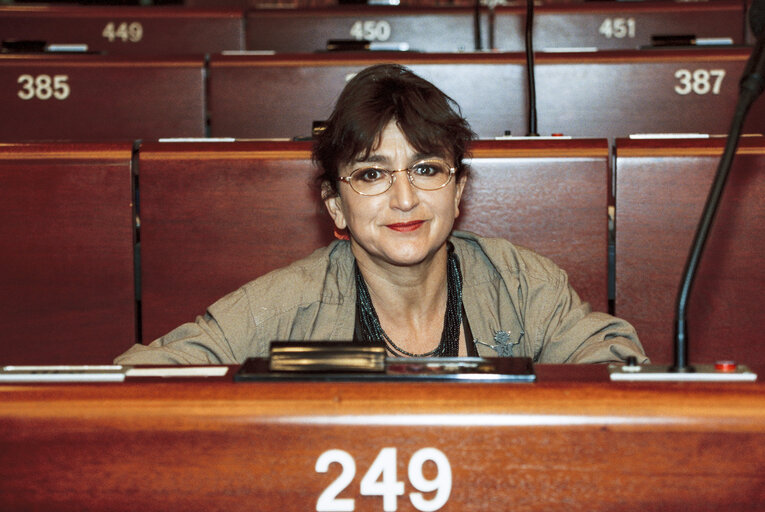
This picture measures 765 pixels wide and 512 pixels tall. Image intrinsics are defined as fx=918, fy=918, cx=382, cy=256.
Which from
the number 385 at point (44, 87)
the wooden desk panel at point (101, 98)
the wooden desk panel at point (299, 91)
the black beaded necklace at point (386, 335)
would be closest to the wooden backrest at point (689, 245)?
the black beaded necklace at point (386, 335)

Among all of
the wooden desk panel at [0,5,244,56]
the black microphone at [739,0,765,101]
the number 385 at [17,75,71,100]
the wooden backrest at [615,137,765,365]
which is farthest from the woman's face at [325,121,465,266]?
the wooden desk panel at [0,5,244,56]

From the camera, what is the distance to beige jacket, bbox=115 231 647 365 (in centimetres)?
125

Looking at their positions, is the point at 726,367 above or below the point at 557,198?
below

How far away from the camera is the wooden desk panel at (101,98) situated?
204cm

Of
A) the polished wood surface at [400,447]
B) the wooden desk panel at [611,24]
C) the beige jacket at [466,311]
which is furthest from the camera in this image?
the wooden desk panel at [611,24]

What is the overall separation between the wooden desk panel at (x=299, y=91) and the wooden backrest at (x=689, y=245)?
60 centimetres

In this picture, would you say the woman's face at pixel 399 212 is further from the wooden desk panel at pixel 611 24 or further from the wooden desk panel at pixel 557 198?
the wooden desk panel at pixel 611 24

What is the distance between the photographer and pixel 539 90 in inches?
77.7

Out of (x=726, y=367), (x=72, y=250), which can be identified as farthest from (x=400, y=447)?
Answer: (x=72, y=250)

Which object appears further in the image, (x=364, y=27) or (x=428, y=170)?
(x=364, y=27)

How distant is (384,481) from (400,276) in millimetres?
787

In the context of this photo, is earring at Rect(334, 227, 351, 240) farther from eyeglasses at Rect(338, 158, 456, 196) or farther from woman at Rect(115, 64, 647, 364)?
eyeglasses at Rect(338, 158, 456, 196)

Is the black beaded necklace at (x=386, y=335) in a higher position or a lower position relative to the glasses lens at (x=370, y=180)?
lower

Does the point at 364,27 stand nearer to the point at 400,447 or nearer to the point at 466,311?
the point at 466,311
